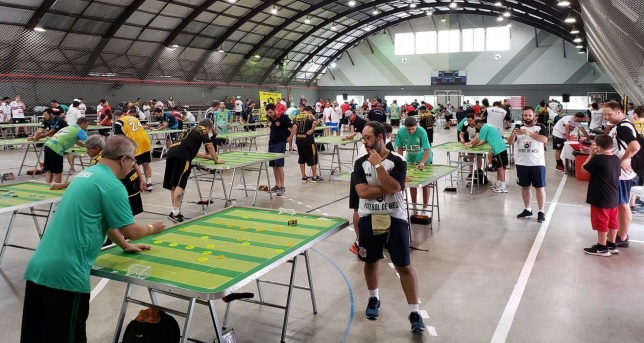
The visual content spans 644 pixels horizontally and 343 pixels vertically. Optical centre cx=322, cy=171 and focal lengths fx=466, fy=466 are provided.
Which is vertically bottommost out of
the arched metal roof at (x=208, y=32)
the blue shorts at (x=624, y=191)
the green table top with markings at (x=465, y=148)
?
the blue shorts at (x=624, y=191)

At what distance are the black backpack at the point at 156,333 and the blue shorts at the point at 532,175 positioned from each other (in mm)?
5946

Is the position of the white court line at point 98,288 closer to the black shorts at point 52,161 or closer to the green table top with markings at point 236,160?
the green table top with markings at point 236,160

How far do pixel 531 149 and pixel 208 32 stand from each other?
24.8 m

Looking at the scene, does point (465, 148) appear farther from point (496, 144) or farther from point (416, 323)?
point (416, 323)

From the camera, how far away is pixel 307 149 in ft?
34.1

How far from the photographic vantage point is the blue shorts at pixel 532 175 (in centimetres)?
705

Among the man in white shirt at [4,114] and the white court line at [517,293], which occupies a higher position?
the man in white shirt at [4,114]

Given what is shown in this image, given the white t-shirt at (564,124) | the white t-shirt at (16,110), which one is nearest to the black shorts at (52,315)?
the white t-shirt at (564,124)

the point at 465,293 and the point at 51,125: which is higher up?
the point at 51,125

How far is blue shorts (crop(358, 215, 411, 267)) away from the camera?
375 cm

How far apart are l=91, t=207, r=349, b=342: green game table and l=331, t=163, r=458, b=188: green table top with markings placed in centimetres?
205

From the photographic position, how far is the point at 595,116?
49.4ft

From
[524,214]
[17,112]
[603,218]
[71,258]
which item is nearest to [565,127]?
[524,214]

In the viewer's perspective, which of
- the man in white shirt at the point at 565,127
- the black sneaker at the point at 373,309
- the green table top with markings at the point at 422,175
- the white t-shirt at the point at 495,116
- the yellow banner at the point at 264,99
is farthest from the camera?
Answer: the yellow banner at the point at 264,99
